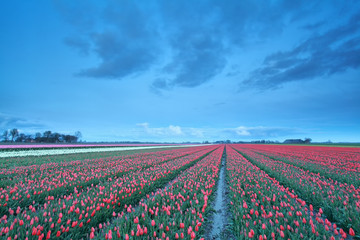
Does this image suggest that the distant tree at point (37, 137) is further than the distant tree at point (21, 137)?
No

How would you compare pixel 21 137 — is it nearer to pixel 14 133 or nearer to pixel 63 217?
pixel 14 133

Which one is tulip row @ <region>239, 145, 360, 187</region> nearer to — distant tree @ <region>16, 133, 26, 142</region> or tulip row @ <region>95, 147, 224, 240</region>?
tulip row @ <region>95, 147, 224, 240</region>

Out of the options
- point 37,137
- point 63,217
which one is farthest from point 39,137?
point 63,217

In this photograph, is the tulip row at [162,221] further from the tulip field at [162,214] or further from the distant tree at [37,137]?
the distant tree at [37,137]

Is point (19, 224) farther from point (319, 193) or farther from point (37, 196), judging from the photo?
point (319, 193)

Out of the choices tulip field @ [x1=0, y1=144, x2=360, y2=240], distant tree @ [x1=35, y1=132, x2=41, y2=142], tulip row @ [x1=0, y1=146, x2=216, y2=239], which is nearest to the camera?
tulip row @ [x1=0, y1=146, x2=216, y2=239]

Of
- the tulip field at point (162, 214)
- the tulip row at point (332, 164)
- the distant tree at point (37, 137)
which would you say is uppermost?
the distant tree at point (37, 137)

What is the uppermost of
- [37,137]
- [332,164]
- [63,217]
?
[37,137]

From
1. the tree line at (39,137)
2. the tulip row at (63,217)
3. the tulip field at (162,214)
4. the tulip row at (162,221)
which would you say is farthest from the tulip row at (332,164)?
the tree line at (39,137)

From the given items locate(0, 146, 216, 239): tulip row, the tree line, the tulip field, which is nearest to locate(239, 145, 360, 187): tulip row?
Result: the tulip field

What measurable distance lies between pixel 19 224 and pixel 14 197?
2577 mm

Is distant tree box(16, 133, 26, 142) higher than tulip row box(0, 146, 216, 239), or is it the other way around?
distant tree box(16, 133, 26, 142)

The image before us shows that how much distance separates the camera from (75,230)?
3893 millimetres

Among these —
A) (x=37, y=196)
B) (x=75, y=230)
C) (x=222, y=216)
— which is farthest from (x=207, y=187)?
(x=37, y=196)
